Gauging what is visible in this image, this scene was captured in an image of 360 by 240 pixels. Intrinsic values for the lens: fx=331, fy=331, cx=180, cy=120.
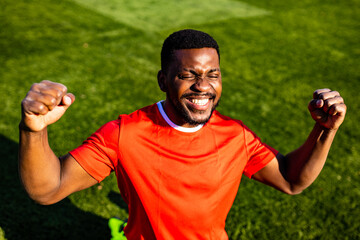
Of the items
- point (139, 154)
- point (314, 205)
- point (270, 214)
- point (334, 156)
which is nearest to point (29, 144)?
point (139, 154)

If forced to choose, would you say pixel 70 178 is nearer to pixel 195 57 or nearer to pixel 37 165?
pixel 37 165

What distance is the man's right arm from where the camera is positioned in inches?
56.4

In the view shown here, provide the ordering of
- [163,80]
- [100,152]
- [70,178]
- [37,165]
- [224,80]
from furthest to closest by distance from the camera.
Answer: [224,80] → [163,80] → [100,152] → [70,178] → [37,165]

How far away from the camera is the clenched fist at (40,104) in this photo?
1.42 metres

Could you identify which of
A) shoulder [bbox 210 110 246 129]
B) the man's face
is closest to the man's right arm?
the man's face

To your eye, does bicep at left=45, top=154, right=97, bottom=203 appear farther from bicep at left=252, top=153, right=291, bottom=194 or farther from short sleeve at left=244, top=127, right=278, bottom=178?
bicep at left=252, top=153, right=291, bottom=194

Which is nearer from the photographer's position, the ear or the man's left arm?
the man's left arm

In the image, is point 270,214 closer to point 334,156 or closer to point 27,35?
point 334,156

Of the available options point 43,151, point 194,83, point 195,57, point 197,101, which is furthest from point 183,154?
point 43,151

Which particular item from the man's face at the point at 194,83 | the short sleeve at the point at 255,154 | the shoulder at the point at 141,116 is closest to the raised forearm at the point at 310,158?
the short sleeve at the point at 255,154

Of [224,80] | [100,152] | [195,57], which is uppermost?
[195,57]

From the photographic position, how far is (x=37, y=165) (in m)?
1.58

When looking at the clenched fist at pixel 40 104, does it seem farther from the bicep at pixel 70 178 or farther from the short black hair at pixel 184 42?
the short black hair at pixel 184 42

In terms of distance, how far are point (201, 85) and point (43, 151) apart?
94 centimetres
